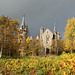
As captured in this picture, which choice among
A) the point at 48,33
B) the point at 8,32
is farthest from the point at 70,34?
the point at 48,33

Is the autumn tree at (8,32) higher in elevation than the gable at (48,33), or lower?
lower

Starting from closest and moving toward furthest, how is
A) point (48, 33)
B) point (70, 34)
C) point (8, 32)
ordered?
point (8, 32) → point (70, 34) → point (48, 33)

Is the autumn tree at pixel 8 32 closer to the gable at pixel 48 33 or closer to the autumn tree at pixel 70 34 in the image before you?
the autumn tree at pixel 70 34

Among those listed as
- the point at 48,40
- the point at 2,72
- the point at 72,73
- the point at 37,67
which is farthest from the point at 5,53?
the point at 48,40

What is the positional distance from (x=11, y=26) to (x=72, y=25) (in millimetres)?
17033

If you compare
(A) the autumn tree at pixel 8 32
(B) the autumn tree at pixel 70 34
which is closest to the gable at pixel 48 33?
(B) the autumn tree at pixel 70 34

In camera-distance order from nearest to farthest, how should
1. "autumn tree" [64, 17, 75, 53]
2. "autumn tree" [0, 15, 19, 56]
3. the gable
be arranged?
"autumn tree" [0, 15, 19, 56]
"autumn tree" [64, 17, 75, 53]
the gable

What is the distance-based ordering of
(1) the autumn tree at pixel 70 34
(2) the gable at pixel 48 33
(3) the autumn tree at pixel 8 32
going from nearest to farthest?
(3) the autumn tree at pixel 8 32
(1) the autumn tree at pixel 70 34
(2) the gable at pixel 48 33

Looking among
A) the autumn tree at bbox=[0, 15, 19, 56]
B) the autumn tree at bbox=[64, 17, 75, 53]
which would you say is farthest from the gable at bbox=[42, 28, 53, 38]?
the autumn tree at bbox=[0, 15, 19, 56]

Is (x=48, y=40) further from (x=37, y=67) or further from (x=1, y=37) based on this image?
(x=37, y=67)

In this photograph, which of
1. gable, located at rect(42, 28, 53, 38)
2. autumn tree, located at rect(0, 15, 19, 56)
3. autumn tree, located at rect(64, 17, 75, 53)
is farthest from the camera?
gable, located at rect(42, 28, 53, 38)

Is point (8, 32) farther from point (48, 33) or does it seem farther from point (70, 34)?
point (48, 33)

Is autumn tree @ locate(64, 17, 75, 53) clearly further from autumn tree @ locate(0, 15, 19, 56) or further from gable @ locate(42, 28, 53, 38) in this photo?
gable @ locate(42, 28, 53, 38)

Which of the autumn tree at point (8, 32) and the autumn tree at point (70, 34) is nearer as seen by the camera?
the autumn tree at point (8, 32)
